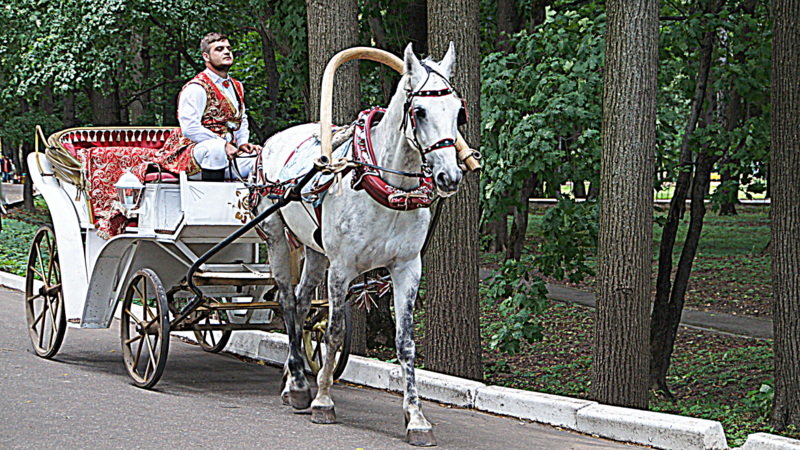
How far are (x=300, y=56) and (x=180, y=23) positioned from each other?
3.16 m

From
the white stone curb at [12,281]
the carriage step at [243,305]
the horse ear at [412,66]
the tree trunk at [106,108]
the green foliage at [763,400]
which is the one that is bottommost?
the green foliage at [763,400]

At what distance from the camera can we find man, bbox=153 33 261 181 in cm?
838

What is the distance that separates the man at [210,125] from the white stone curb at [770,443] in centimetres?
452

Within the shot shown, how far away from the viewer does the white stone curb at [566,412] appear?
21.2 ft

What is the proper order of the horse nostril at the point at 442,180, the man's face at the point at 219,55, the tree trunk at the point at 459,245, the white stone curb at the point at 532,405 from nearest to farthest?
the horse nostril at the point at 442,180 → the white stone curb at the point at 532,405 → the man's face at the point at 219,55 → the tree trunk at the point at 459,245

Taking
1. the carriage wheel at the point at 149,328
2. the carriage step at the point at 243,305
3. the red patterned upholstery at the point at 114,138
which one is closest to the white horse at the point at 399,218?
the carriage step at the point at 243,305

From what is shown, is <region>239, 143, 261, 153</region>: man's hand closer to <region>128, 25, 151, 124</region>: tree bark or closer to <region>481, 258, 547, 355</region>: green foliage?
<region>481, 258, 547, 355</region>: green foliage

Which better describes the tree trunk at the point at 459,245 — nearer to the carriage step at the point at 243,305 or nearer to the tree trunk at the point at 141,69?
the carriage step at the point at 243,305

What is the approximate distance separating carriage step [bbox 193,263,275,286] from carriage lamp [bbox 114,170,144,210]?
854 mm

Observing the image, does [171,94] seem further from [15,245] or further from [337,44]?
[337,44]

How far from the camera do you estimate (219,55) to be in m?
8.50

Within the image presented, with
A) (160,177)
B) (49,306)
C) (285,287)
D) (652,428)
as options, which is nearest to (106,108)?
(49,306)

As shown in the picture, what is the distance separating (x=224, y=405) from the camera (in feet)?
25.3

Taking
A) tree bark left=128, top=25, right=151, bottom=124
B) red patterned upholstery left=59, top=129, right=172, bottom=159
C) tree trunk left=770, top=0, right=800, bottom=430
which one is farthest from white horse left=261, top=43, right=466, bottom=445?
tree bark left=128, top=25, right=151, bottom=124
